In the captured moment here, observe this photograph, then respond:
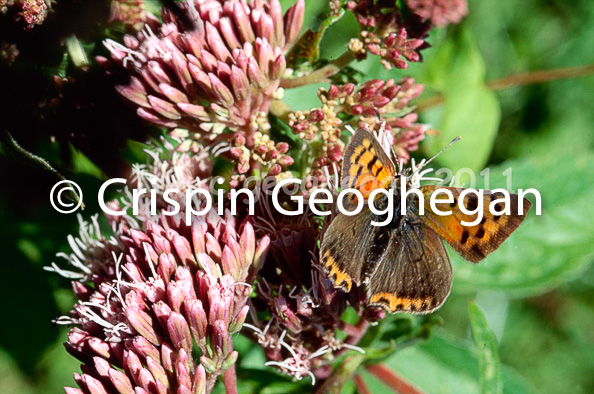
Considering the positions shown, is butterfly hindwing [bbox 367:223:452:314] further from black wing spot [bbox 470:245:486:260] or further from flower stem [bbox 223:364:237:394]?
flower stem [bbox 223:364:237:394]

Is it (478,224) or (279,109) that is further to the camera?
(279,109)

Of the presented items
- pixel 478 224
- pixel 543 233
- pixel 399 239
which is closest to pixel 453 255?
pixel 543 233

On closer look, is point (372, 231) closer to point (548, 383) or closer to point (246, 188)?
point (246, 188)

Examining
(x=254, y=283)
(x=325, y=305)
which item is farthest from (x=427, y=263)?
(x=254, y=283)

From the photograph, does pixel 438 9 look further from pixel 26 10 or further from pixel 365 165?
pixel 26 10

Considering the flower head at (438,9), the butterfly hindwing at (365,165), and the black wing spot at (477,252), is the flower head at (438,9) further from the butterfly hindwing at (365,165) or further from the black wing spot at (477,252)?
the black wing spot at (477,252)

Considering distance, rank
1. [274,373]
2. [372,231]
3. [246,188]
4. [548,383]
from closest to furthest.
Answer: [372,231], [246,188], [274,373], [548,383]
